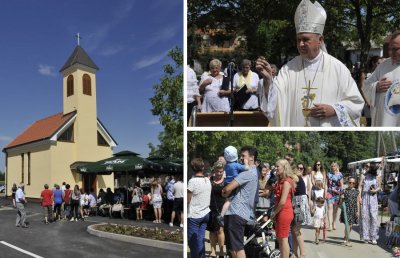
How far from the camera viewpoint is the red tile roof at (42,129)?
10.6 ft

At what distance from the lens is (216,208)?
254 centimetres

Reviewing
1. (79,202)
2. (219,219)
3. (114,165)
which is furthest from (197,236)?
(79,202)

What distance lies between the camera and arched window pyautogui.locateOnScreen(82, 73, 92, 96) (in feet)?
10.8

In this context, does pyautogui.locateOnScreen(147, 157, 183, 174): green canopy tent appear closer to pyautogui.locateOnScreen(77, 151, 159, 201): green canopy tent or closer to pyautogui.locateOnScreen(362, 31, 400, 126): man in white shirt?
pyautogui.locateOnScreen(77, 151, 159, 201): green canopy tent

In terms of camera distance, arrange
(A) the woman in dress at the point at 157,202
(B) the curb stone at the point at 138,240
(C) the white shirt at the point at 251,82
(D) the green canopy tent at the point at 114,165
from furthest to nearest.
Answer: (A) the woman in dress at the point at 157,202 → (B) the curb stone at the point at 138,240 → (D) the green canopy tent at the point at 114,165 → (C) the white shirt at the point at 251,82

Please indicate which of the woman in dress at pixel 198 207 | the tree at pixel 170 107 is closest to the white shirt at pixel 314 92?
the woman in dress at pixel 198 207

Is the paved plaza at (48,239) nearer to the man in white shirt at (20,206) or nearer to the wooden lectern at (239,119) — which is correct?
the man in white shirt at (20,206)

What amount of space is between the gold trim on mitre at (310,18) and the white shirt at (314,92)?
14 centimetres

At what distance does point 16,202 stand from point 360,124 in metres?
2.74

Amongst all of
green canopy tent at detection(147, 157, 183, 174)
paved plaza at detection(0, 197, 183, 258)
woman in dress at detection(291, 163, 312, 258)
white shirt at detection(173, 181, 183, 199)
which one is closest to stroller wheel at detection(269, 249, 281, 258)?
woman in dress at detection(291, 163, 312, 258)

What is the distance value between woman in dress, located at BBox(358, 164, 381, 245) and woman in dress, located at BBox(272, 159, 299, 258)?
412 millimetres

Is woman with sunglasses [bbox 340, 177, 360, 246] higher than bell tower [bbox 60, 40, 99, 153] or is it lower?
lower

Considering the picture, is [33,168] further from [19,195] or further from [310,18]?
[310,18]

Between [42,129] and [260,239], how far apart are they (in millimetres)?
1975
